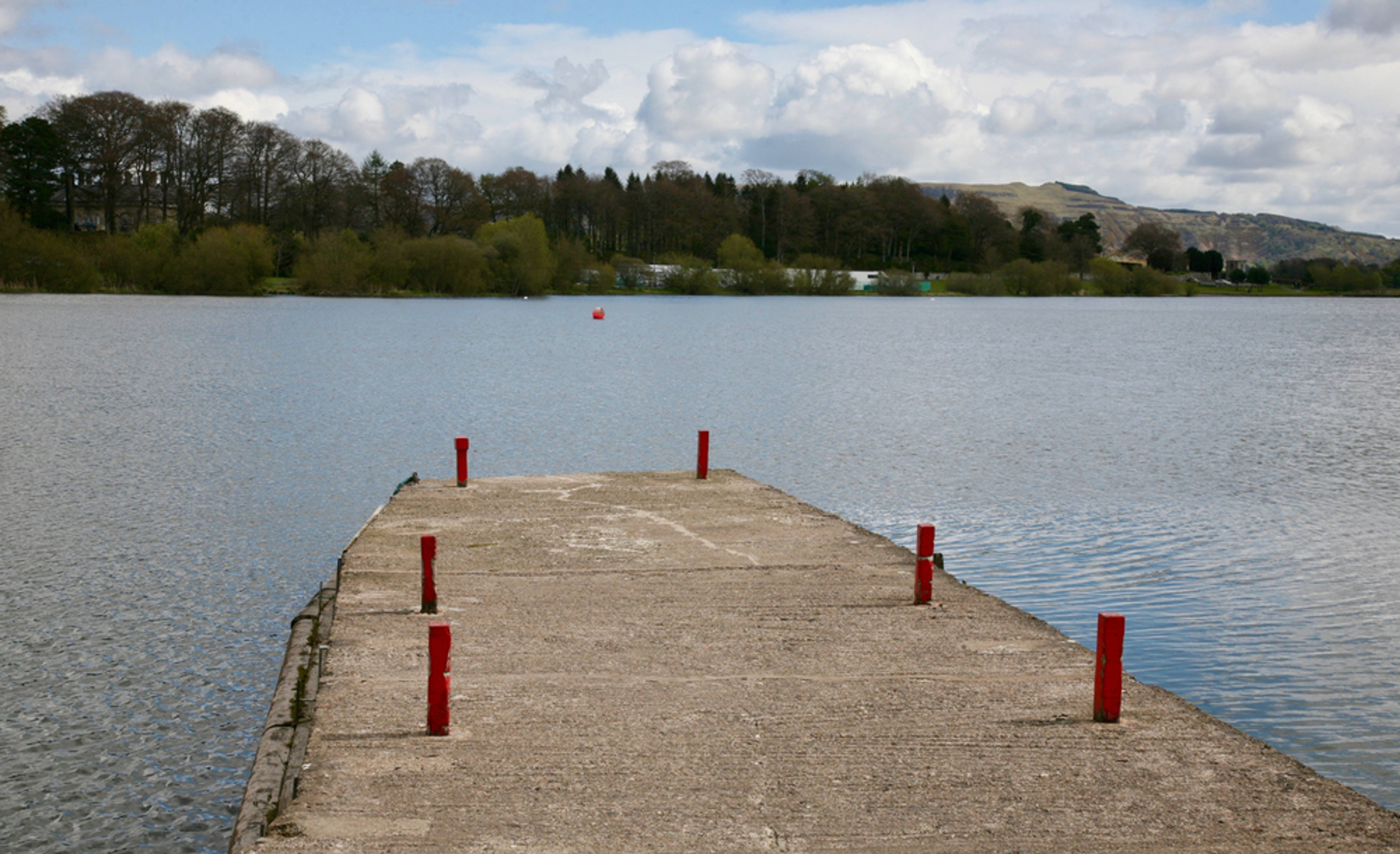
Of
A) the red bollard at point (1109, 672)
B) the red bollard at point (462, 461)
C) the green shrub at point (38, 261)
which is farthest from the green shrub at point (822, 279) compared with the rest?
the red bollard at point (1109, 672)

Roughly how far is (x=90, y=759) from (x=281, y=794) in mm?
2741

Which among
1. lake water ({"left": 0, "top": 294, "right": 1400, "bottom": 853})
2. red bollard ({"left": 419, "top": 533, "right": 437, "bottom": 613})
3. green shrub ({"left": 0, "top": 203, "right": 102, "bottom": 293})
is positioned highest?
green shrub ({"left": 0, "top": 203, "right": 102, "bottom": 293})

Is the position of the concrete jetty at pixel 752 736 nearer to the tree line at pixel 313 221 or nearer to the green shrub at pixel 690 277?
the tree line at pixel 313 221

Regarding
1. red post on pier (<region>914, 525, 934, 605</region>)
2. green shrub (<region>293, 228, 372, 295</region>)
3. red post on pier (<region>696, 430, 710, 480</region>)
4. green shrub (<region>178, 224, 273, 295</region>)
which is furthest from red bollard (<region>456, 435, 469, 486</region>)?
green shrub (<region>293, 228, 372, 295</region>)

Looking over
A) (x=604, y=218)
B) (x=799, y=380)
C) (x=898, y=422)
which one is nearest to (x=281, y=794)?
(x=898, y=422)

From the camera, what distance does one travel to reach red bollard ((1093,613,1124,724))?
751cm

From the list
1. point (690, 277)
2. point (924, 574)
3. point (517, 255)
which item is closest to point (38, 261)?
point (517, 255)

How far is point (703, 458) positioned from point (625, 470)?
3896 millimetres

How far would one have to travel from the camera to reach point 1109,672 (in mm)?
7738

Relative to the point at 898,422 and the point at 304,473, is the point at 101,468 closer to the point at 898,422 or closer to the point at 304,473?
the point at 304,473

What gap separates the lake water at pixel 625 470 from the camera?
9391mm

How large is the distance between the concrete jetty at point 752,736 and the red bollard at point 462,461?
505cm

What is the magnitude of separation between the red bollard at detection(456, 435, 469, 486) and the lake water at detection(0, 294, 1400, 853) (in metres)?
1.55

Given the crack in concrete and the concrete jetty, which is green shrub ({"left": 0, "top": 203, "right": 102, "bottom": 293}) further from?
the concrete jetty
